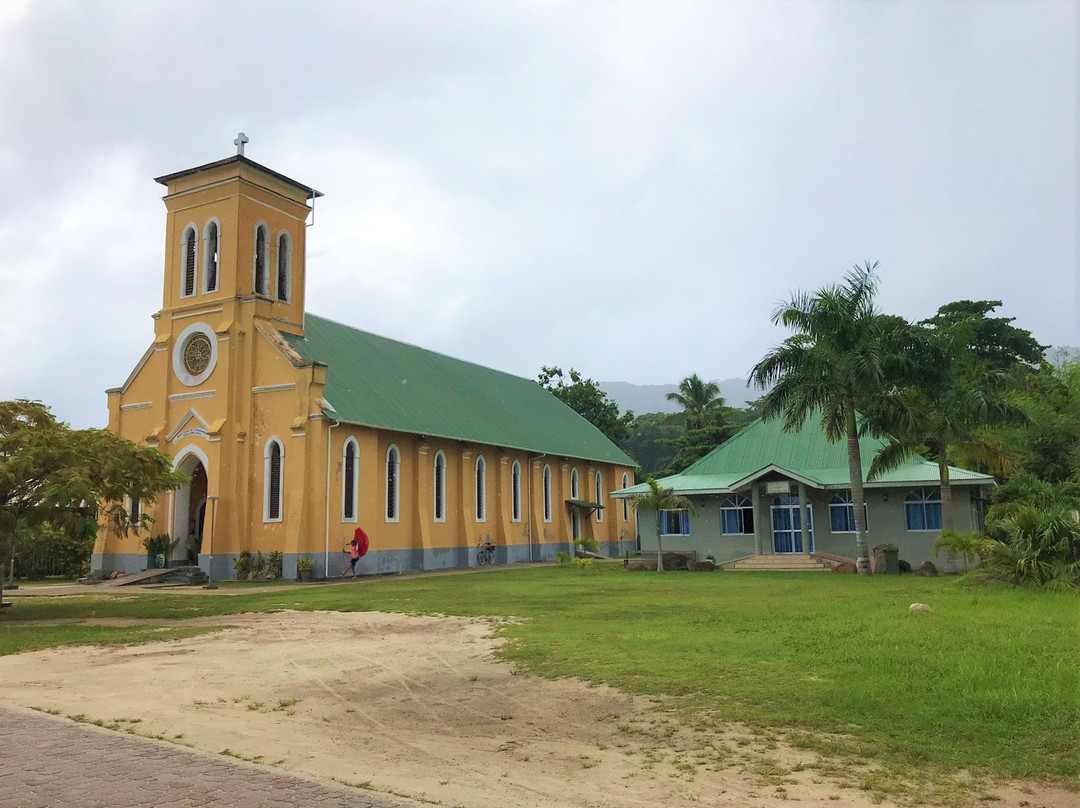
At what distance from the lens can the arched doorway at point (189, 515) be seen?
103 ft

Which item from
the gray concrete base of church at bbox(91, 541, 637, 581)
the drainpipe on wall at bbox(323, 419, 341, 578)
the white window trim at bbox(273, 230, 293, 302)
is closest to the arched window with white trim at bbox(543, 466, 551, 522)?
the gray concrete base of church at bbox(91, 541, 637, 581)

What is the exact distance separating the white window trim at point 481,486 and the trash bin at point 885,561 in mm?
16663

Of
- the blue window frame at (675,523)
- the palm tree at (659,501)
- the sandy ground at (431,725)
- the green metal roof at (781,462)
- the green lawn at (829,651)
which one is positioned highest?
the green metal roof at (781,462)

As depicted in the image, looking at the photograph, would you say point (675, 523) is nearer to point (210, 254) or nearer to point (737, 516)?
point (737, 516)

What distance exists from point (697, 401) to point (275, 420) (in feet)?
129

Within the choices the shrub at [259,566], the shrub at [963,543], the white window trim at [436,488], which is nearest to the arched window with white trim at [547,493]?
the white window trim at [436,488]

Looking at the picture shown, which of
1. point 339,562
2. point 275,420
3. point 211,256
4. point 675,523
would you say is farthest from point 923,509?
point 211,256

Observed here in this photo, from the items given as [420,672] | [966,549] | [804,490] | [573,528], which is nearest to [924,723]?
[420,672]

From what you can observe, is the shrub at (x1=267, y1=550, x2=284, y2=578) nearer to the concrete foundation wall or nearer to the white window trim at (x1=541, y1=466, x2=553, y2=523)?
the concrete foundation wall

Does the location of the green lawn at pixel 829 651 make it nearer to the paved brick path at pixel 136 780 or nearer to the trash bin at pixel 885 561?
the paved brick path at pixel 136 780

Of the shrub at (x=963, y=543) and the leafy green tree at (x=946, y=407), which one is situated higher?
the leafy green tree at (x=946, y=407)

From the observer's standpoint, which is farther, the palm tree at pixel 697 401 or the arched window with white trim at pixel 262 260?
the palm tree at pixel 697 401

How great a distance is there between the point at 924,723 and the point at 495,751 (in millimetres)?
3474

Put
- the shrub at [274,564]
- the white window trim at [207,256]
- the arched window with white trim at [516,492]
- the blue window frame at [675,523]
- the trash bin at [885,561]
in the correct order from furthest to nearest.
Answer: the arched window with white trim at [516,492] < the blue window frame at [675,523] < the white window trim at [207,256] < the shrub at [274,564] < the trash bin at [885,561]
